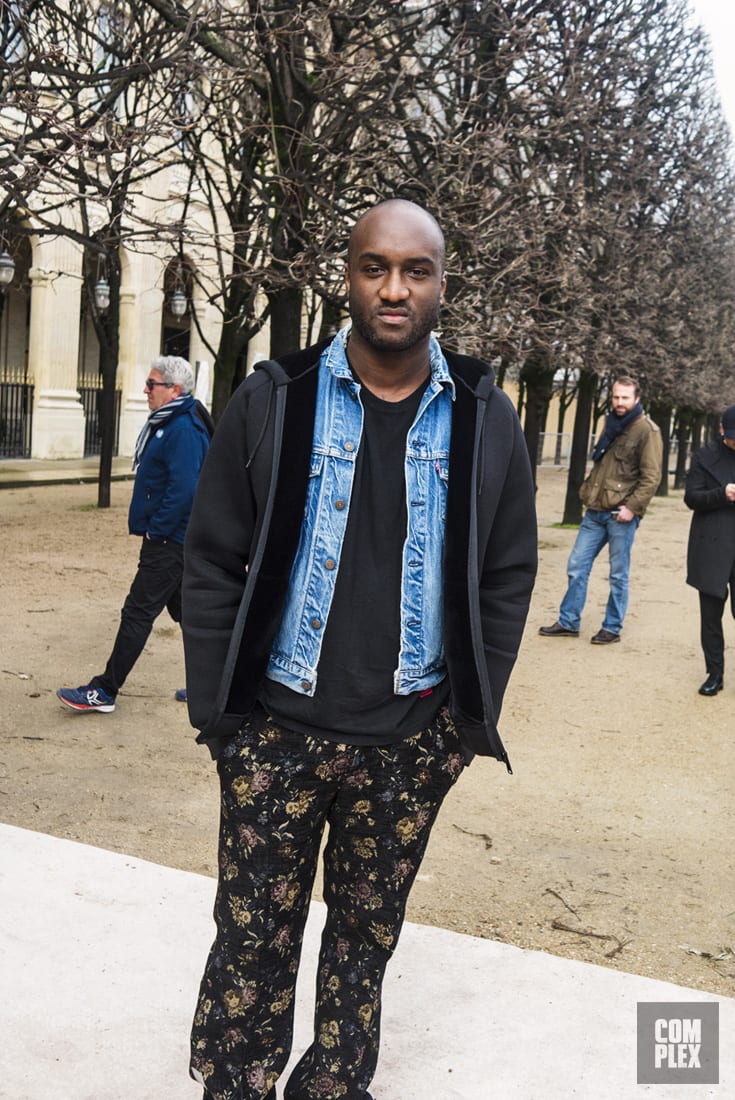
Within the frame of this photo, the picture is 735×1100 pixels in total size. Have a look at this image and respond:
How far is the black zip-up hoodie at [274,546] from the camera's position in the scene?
235 cm

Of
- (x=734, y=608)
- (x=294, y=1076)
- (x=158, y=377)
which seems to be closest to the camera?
(x=294, y=1076)

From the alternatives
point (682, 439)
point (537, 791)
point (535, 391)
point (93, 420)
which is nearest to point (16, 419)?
point (93, 420)

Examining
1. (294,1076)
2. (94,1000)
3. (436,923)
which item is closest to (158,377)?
(436,923)

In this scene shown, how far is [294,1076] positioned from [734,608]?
5903 mm

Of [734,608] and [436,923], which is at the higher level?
[734,608]

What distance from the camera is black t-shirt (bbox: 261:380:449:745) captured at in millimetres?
2361

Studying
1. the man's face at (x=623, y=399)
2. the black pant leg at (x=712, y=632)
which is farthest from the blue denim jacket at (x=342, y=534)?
the man's face at (x=623, y=399)

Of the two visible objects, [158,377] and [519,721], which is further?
[519,721]

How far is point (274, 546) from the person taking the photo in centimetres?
235

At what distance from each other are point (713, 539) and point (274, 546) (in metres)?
6.01

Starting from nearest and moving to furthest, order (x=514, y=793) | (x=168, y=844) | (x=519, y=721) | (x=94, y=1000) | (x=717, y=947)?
(x=94, y=1000) → (x=717, y=947) → (x=168, y=844) → (x=514, y=793) → (x=519, y=721)

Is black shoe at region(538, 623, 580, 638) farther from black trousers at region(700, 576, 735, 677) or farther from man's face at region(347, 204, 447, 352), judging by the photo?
man's face at region(347, 204, 447, 352)

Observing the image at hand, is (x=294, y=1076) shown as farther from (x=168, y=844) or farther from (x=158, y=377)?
(x=158, y=377)

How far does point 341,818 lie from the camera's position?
97.7 inches
